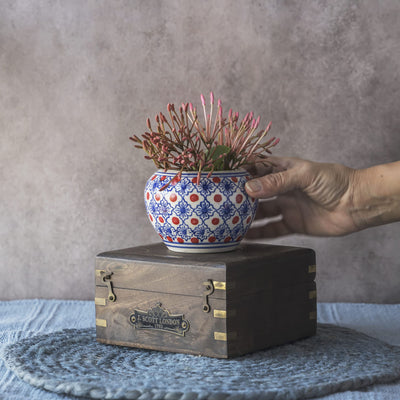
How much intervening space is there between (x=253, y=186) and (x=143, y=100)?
0.68 m

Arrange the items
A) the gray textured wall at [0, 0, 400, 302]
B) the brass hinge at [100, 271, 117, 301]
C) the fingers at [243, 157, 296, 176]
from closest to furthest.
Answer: the brass hinge at [100, 271, 117, 301] < the fingers at [243, 157, 296, 176] < the gray textured wall at [0, 0, 400, 302]

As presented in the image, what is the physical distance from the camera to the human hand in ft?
4.53

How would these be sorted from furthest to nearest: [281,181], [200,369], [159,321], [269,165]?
[269,165]
[281,181]
[159,321]
[200,369]

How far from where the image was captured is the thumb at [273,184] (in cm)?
129

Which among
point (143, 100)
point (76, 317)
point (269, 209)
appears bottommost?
point (76, 317)

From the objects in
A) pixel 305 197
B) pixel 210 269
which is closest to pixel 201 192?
pixel 210 269

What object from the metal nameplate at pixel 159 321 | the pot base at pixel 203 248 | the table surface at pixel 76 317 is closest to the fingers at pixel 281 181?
the pot base at pixel 203 248

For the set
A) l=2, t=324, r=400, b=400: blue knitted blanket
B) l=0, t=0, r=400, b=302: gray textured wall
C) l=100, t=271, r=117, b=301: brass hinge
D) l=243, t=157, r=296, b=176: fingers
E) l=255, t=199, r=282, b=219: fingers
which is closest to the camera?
l=2, t=324, r=400, b=400: blue knitted blanket

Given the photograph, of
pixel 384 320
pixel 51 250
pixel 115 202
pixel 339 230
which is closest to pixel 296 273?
pixel 339 230

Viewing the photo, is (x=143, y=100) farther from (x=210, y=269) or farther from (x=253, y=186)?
(x=210, y=269)

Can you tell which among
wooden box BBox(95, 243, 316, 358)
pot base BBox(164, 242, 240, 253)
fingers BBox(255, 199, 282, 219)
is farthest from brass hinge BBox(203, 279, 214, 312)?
fingers BBox(255, 199, 282, 219)

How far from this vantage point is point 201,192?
49.0 inches

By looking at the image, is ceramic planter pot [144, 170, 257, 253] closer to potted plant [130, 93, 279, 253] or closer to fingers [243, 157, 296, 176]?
potted plant [130, 93, 279, 253]

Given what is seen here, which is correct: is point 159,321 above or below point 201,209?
below
